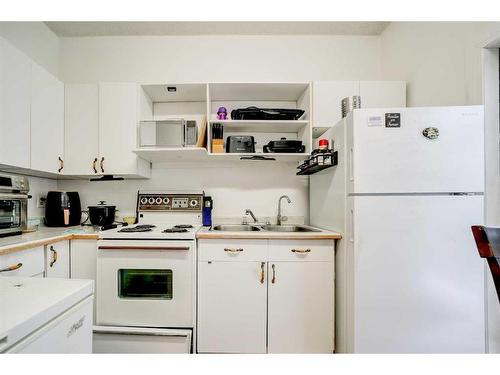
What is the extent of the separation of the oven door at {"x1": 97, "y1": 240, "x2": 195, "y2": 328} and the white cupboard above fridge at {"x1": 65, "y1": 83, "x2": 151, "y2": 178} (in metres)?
0.78

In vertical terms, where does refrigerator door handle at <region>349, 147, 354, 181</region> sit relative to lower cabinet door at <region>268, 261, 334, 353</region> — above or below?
above

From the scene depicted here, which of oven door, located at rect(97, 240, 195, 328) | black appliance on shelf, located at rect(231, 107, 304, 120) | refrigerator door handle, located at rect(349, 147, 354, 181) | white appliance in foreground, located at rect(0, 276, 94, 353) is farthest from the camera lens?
black appliance on shelf, located at rect(231, 107, 304, 120)

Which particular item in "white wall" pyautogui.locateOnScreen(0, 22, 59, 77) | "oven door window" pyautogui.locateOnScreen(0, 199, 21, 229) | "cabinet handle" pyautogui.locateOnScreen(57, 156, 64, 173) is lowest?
"oven door window" pyautogui.locateOnScreen(0, 199, 21, 229)

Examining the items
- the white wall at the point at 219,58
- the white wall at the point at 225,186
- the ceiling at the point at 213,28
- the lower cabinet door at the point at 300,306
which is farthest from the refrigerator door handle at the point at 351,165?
the ceiling at the point at 213,28

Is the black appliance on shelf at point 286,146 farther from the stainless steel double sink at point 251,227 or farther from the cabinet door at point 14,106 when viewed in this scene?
the cabinet door at point 14,106

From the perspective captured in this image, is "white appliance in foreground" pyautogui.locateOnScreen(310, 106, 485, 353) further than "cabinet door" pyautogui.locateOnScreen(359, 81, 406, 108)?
No

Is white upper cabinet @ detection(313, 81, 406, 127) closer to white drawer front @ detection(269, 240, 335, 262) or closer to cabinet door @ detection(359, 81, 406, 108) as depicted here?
cabinet door @ detection(359, 81, 406, 108)

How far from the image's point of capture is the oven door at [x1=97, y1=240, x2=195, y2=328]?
1647 mm

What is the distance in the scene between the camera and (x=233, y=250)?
5.54 ft

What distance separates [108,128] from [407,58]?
108 inches

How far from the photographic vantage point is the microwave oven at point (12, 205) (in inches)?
58.9

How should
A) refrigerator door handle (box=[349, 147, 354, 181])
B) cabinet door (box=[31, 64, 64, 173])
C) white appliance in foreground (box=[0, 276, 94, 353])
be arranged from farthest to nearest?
cabinet door (box=[31, 64, 64, 173])
refrigerator door handle (box=[349, 147, 354, 181])
white appliance in foreground (box=[0, 276, 94, 353])

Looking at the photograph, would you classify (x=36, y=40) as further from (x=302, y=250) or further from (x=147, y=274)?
(x=302, y=250)

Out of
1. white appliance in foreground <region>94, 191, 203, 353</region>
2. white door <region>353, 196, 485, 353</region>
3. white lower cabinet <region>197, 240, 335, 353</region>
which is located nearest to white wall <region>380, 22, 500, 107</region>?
white door <region>353, 196, 485, 353</region>
